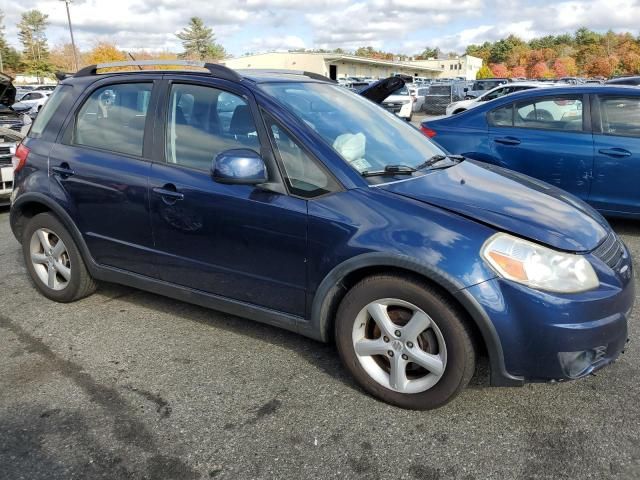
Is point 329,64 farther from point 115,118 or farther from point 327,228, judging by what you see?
point 327,228

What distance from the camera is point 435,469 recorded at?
2.30 m

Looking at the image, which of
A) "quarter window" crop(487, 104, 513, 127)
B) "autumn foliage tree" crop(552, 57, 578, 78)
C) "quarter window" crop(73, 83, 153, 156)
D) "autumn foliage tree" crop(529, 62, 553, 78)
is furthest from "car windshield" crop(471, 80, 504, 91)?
"autumn foliage tree" crop(552, 57, 578, 78)

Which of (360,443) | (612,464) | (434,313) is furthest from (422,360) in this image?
(612,464)

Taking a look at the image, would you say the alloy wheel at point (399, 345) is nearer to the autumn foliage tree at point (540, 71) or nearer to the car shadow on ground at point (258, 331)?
the car shadow on ground at point (258, 331)

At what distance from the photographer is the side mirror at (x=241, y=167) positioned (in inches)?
109

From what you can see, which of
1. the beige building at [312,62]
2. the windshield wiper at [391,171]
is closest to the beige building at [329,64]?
the beige building at [312,62]

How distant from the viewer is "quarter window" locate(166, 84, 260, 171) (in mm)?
3119

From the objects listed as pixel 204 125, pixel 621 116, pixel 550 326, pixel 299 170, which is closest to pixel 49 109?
pixel 204 125

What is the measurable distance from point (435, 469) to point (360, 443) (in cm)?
36

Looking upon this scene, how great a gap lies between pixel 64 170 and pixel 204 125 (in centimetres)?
117

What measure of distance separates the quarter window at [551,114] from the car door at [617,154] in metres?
0.19

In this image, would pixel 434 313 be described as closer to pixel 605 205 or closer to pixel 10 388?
pixel 10 388

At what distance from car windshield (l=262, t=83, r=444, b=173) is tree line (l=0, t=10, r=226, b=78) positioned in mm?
78116

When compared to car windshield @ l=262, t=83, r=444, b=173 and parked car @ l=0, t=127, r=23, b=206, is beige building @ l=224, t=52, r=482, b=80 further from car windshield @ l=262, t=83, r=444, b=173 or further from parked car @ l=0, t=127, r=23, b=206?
car windshield @ l=262, t=83, r=444, b=173
